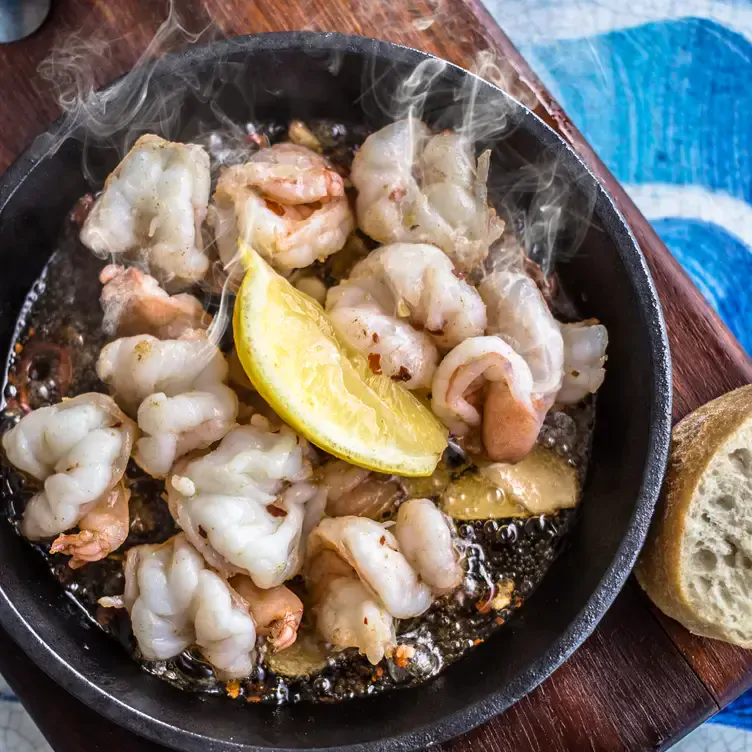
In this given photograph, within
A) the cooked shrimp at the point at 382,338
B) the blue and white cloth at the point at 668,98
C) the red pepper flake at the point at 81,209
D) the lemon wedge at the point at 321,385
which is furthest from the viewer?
the blue and white cloth at the point at 668,98

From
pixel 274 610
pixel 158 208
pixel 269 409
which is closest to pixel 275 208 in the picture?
pixel 158 208

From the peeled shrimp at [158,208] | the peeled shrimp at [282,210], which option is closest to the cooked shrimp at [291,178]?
the peeled shrimp at [282,210]

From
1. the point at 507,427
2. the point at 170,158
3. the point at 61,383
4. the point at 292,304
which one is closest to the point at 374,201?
the point at 292,304

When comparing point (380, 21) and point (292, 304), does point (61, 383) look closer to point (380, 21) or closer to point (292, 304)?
point (292, 304)

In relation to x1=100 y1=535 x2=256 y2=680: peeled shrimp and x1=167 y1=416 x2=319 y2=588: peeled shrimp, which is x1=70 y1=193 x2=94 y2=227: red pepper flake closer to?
x1=167 y1=416 x2=319 y2=588: peeled shrimp

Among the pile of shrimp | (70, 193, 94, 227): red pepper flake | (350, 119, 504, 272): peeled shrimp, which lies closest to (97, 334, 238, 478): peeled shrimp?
the pile of shrimp

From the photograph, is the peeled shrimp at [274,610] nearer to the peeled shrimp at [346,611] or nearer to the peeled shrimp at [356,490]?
the peeled shrimp at [346,611]
